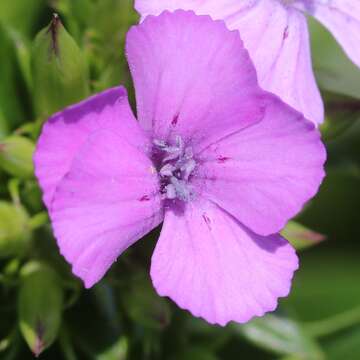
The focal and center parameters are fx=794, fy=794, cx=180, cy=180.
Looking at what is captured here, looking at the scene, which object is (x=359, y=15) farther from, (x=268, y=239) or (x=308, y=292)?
(x=308, y=292)

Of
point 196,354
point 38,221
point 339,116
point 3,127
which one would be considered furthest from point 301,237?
point 3,127

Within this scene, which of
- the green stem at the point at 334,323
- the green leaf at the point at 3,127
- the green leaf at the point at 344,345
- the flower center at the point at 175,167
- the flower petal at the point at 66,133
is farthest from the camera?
the green leaf at the point at 344,345

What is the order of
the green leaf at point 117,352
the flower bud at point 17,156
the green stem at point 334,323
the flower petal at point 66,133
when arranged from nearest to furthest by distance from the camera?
the flower petal at point 66,133 < the flower bud at point 17,156 < the green leaf at point 117,352 < the green stem at point 334,323

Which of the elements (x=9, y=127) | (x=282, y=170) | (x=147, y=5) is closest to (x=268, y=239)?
(x=282, y=170)

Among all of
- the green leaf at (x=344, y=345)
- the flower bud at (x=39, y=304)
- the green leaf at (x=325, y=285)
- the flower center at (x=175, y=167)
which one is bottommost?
the green leaf at (x=344, y=345)

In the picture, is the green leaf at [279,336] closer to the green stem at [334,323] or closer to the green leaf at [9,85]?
the green stem at [334,323]

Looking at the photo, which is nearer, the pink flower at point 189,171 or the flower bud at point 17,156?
the pink flower at point 189,171

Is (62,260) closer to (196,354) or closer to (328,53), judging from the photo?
(196,354)

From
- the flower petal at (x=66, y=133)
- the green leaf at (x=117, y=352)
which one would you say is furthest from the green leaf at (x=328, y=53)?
the flower petal at (x=66, y=133)

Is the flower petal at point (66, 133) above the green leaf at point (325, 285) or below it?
above

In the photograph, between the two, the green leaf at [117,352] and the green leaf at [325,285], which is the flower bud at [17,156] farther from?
the green leaf at [325,285]
